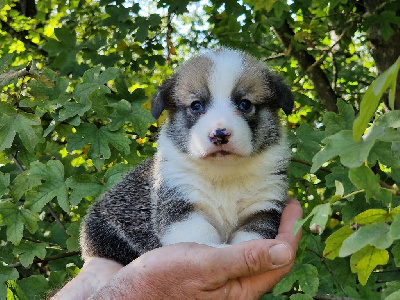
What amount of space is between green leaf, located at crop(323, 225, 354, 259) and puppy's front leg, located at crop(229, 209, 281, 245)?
1032 millimetres

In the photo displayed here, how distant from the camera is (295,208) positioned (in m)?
3.26

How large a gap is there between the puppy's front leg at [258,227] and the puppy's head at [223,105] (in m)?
0.39

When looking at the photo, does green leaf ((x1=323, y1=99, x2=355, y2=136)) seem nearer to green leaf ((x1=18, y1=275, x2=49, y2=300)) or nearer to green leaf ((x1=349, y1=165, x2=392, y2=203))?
green leaf ((x1=349, y1=165, x2=392, y2=203))

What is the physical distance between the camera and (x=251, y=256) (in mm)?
2797

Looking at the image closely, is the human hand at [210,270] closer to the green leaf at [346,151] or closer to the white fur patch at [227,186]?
the white fur patch at [227,186]

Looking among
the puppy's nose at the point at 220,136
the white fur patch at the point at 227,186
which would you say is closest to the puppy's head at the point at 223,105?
the puppy's nose at the point at 220,136

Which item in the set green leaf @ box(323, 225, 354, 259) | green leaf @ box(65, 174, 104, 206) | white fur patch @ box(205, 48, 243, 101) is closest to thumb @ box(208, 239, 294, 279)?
green leaf @ box(323, 225, 354, 259)

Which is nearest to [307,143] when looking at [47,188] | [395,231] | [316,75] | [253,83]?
[253,83]

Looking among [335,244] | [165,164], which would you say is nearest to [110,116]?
[165,164]

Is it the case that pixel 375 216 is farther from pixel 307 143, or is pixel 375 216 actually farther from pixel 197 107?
pixel 307 143

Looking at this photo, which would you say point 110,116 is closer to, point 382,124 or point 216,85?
point 216,85

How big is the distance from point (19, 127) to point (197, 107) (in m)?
1.20

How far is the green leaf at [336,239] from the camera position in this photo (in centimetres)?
199

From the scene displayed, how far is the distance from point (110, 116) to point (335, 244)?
7.09 ft
